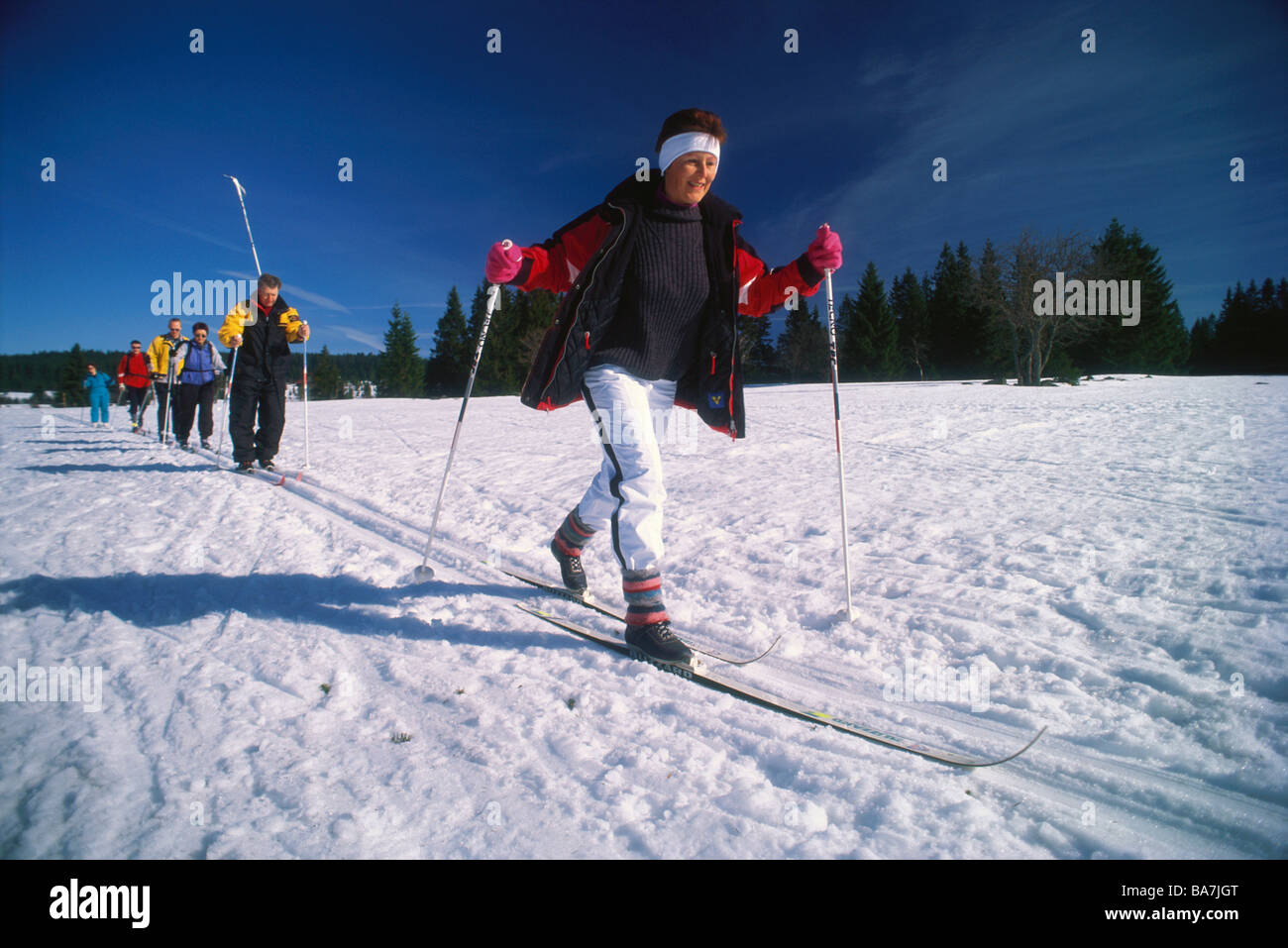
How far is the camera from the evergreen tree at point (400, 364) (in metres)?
51.9

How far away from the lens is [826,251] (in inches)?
110

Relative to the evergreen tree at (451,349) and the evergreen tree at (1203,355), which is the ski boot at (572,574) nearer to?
the evergreen tree at (451,349)

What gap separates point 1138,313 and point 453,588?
5052 cm

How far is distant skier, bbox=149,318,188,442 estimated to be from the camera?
10336 millimetres

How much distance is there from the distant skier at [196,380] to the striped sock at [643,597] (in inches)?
379

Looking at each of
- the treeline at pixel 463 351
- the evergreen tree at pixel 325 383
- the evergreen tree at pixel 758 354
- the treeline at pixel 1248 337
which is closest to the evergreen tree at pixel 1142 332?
the treeline at pixel 1248 337

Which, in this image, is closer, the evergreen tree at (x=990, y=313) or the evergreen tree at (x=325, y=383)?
the evergreen tree at (x=990, y=313)

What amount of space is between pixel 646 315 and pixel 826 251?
1.00m

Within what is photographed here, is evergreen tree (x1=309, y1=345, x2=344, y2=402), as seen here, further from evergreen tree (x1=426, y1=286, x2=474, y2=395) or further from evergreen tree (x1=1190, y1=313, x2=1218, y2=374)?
evergreen tree (x1=1190, y1=313, x2=1218, y2=374)

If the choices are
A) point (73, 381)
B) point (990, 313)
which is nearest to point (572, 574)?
point (990, 313)

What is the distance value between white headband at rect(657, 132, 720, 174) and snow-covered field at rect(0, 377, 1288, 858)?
2219 mm

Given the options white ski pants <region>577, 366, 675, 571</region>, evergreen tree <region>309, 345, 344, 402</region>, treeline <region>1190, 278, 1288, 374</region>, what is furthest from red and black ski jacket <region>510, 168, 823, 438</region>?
evergreen tree <region>309, 345, 344, 402</region>

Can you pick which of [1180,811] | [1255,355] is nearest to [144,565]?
[1180,811]

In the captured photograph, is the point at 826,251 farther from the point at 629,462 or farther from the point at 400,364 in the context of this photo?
the point at 400,364
